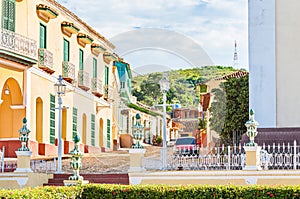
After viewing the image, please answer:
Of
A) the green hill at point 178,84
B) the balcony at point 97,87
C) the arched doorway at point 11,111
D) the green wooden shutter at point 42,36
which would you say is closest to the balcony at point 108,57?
the balcony at point 97,87

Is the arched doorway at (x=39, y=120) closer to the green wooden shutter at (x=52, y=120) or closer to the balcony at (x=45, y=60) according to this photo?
the green wooden shutter at (x=52, y=120)

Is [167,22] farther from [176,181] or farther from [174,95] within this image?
[176,181]

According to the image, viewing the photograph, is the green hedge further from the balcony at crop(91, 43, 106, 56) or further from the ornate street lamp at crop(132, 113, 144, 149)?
the balcony at crop(91, 43, 106, 56)

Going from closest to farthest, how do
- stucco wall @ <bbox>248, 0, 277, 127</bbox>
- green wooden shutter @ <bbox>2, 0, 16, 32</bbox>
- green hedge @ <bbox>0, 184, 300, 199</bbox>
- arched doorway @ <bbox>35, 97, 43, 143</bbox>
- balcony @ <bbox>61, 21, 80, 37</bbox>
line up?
1. green hedge @ <bbox>0, 184, 300, 199</bbox>
2. stucco wall @ <bbox>248, 0, 277, 127</bbox>
3. green wooden shutter @ <bbox>2, 0, 16, 32</bbox>
4. arched doorway @ <bbox>35, 97, 43, 143</bbox>
5. balcony @ <bbox>61, 21, 80, 37</bbox>

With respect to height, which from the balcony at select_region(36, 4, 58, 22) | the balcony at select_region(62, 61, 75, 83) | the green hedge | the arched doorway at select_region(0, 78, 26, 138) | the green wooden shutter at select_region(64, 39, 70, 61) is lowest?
the green hedge

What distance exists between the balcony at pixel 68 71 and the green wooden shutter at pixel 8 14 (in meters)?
5.19

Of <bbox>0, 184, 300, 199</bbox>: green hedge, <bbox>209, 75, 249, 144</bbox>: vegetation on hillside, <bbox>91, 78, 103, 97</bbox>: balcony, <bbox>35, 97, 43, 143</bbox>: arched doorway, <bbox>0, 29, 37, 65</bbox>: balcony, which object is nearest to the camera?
<bbox>0, 184, 300, 199</bbox>: green hedge

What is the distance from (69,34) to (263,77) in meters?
13.1

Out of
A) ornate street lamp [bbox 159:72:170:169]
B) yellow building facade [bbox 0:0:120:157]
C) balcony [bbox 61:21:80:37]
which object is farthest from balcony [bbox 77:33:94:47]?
ornate street lamp [bbox 159:72:170:169]

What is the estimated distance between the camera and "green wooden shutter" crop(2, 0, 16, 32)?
21.7 meters

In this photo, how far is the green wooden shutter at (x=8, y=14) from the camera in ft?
71.3

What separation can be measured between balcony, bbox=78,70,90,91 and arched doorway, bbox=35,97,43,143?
4853 millimetres

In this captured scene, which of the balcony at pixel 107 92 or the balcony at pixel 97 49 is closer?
the balcony at pixel 97 49

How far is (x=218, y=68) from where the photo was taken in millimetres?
26266
